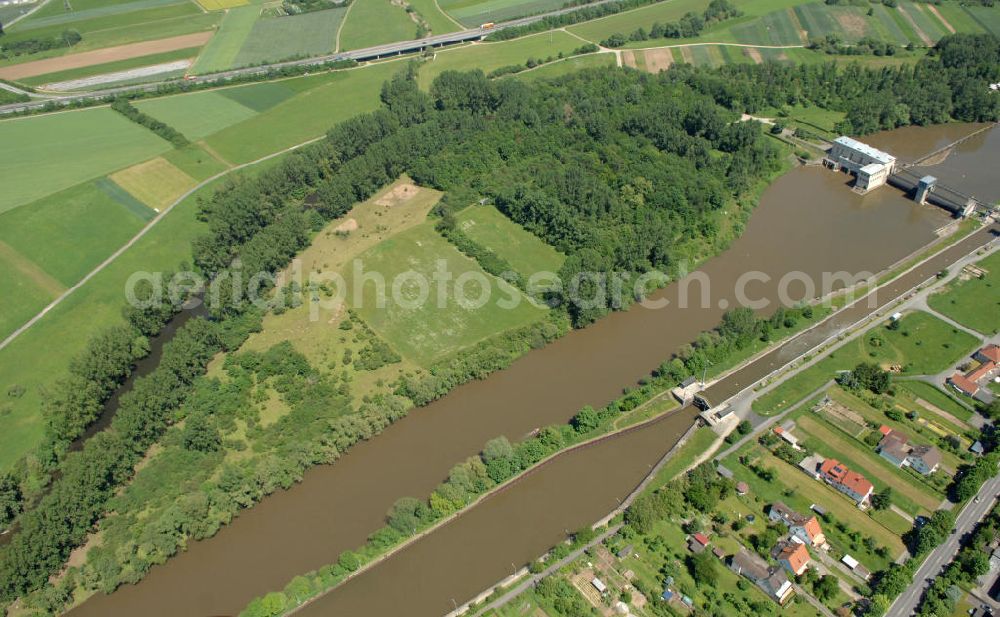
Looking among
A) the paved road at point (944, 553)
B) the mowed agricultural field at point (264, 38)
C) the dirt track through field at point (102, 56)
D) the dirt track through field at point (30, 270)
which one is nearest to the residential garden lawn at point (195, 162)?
the dirt track through field at point (30, 270)

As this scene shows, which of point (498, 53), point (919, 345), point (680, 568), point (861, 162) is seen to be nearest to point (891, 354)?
point (919, 345)

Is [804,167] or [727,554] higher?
[804,167]

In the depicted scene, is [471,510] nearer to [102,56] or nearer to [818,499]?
[818,499]

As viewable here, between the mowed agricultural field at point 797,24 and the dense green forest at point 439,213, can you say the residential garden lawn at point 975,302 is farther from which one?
the mowed agricultural field at point 797,24

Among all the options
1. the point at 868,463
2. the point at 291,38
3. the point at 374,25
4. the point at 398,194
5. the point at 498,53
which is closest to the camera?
the point at 868,463

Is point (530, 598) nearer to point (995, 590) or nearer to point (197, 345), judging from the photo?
point (995, 590)

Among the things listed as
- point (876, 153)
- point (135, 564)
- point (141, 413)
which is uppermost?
point (876, 153)

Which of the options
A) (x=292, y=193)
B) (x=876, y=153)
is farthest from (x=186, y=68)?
(x=876, y=153)
